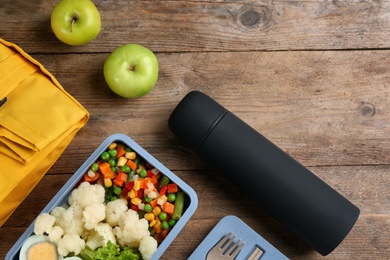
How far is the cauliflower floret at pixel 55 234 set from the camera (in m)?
1.05

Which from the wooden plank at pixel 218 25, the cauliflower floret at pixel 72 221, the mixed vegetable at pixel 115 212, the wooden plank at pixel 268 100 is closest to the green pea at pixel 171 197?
the mixed vegetable at pixel 115 212

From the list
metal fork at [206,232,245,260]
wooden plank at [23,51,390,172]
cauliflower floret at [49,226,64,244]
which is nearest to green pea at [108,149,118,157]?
wooden plank at [23,51,390,172]

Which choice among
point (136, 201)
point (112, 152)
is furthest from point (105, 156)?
point (136, 201)

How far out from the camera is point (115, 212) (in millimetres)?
1107

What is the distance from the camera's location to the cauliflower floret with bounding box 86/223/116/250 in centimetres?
107

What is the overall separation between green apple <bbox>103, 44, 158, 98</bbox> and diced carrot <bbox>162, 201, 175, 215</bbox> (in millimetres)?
273

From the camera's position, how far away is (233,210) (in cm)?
124

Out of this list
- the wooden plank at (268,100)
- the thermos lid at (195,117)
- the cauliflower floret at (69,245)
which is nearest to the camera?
the cauliflower floret at (69,245)

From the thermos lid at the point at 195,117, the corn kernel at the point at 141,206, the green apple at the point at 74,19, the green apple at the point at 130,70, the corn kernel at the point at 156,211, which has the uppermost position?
the green apple at the point at 74,19

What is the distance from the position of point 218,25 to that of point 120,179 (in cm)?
47

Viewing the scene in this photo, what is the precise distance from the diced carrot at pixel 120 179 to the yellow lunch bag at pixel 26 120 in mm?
147

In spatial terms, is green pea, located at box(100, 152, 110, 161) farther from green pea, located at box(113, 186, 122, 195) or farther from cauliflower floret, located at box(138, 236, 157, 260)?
cauliflower floret, located at box(138, 236, 157, 260)

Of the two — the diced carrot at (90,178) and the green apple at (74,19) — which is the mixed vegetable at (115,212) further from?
the green apple at (74,19)

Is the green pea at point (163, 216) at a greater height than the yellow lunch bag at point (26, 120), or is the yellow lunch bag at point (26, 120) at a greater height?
the yellow lunch bag at point (26, 120)
